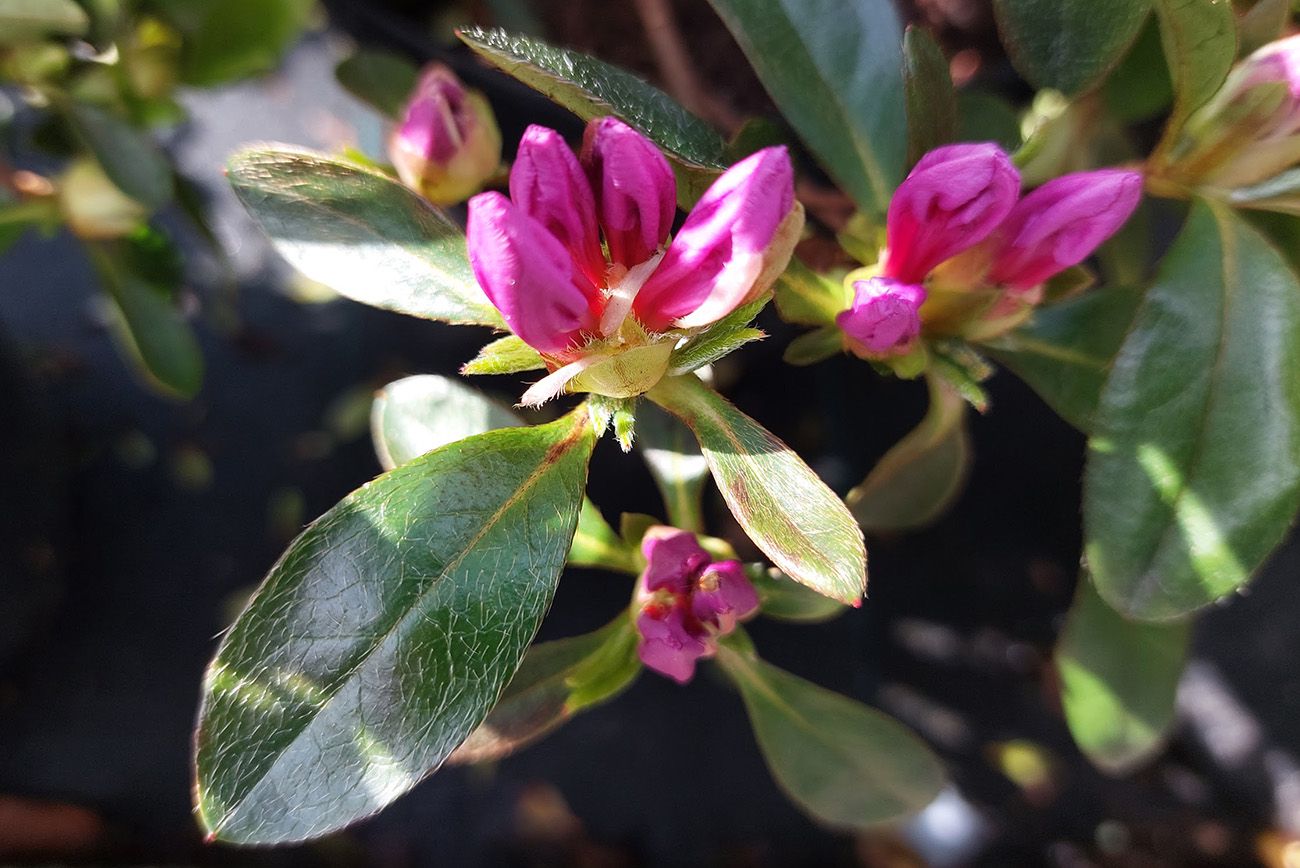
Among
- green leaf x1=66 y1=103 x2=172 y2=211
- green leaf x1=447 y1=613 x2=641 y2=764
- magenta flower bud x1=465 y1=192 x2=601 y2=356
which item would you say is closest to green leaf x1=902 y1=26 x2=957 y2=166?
magenta flower bud x1=465 y1=192 x2=601 y2=356

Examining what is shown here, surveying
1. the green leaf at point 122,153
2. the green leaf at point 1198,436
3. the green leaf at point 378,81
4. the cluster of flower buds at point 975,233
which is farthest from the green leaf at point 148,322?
the green leaf at point 1198,436

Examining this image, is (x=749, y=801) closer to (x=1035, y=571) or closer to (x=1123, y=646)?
(x=1035, y=571)

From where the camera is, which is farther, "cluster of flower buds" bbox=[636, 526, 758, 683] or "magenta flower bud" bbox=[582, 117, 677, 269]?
"cluster of flower buds" bbox=[636, 526, 758, 683]

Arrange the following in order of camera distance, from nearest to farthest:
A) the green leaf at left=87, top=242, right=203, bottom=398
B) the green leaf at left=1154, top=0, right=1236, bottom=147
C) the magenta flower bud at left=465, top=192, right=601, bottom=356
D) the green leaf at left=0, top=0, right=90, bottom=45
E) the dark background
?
the magenta flower bud at left=465, top=192, right=601, bottom=356
the green leaf at left=1154, top=0, right=1236, bottom=147
the green leaf at left=0, top=0, right=90, bottom=45
the green leaf at left=87, top=242, right=203, bottom=398
the dark background

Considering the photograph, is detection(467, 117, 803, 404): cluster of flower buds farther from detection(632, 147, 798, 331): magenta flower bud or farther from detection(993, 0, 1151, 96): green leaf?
detection(993, 0, 1151, 96): green leaf

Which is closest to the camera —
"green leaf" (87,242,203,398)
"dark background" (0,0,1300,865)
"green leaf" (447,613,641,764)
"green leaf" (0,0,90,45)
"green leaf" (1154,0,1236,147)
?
"green leaf" (1154,0,1236,147)

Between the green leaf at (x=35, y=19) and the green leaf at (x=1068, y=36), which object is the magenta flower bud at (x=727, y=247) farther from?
the green leaf at (x=35, y=19)

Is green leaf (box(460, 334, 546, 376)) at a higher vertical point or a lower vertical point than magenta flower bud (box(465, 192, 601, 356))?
lower
